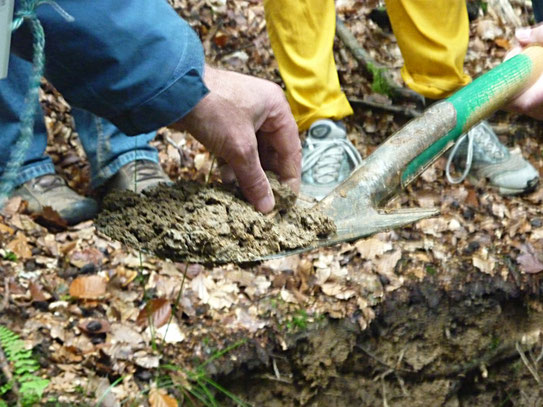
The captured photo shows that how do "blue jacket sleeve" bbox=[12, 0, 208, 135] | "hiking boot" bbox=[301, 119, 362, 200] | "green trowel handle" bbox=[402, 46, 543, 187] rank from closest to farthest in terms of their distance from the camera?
"blue jacket sleeve" bbox=[12, 0, 208, 135] < "green trowel handle" bbox=[402, 46, 543, 187] < "hiking boot" bbox=[301, 119, 362, 200]

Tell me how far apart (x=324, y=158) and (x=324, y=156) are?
0.01 meters

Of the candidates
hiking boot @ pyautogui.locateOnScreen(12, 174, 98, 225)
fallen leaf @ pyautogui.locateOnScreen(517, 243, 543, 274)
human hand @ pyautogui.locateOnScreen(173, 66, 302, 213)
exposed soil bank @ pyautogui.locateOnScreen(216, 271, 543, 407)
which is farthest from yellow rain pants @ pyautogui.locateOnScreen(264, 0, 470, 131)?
human hand @ pyautogui.locateOnScreen(173, 66, 302, 213)

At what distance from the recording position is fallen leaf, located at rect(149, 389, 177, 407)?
2535 millimetres

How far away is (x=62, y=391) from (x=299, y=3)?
2056mm

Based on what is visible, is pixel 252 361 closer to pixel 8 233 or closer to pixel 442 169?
pixel 8 233

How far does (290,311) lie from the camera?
294 centimetres

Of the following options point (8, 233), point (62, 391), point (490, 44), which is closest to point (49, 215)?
point (8, 233)

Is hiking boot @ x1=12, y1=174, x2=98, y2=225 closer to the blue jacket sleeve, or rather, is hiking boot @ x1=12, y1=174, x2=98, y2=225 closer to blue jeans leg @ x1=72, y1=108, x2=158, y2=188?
blue jeans leg @ x1=72, y1=108, x2=158, y2=188

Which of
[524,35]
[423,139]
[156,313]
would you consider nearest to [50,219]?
[156,313]

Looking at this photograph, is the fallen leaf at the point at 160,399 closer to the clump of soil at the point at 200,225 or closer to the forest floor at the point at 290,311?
the forest floor at the point at 290,311

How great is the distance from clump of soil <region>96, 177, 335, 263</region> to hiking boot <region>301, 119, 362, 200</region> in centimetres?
139

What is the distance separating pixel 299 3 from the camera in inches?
125

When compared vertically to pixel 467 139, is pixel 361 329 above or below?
below

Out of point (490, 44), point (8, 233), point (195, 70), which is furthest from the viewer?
point (490, 44)
